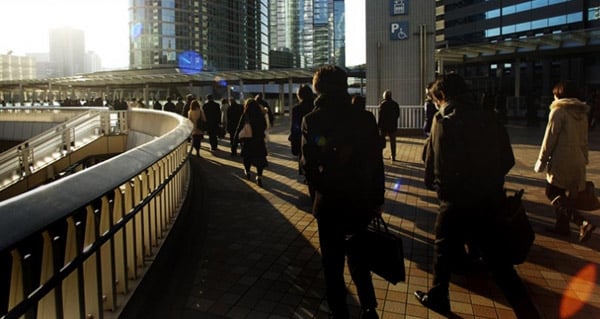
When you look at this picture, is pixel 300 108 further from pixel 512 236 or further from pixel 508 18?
pixel 508 18

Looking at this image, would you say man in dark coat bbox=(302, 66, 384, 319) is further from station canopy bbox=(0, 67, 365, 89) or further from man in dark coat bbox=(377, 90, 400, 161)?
station canopy bbox=(0, 67, 365, 89)

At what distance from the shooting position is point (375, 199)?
3088mm

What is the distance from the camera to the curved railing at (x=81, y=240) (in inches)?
70.4

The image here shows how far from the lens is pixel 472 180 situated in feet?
10.3

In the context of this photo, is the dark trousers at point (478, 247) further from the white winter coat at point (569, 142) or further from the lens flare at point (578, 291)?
A: the white winter coat at point (569, 142)

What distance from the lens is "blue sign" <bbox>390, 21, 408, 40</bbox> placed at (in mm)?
18594

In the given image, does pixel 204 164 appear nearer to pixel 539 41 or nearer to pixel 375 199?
pixel 375 199

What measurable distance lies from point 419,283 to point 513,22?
263 feet

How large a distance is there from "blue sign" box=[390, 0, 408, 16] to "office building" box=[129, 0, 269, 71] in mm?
89334

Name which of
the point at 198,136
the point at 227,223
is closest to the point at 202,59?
the point at 198,136

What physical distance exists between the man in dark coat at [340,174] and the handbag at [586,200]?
3.15 m

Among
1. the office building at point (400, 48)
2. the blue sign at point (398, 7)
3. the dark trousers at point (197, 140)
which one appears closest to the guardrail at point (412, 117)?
the office building at point (400, 48)

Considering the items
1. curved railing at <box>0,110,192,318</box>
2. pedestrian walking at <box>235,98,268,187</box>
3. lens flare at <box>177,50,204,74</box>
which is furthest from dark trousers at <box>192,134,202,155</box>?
lens flare at <box>177,50,204,74</box>

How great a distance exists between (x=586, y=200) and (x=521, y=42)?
21.5 m
